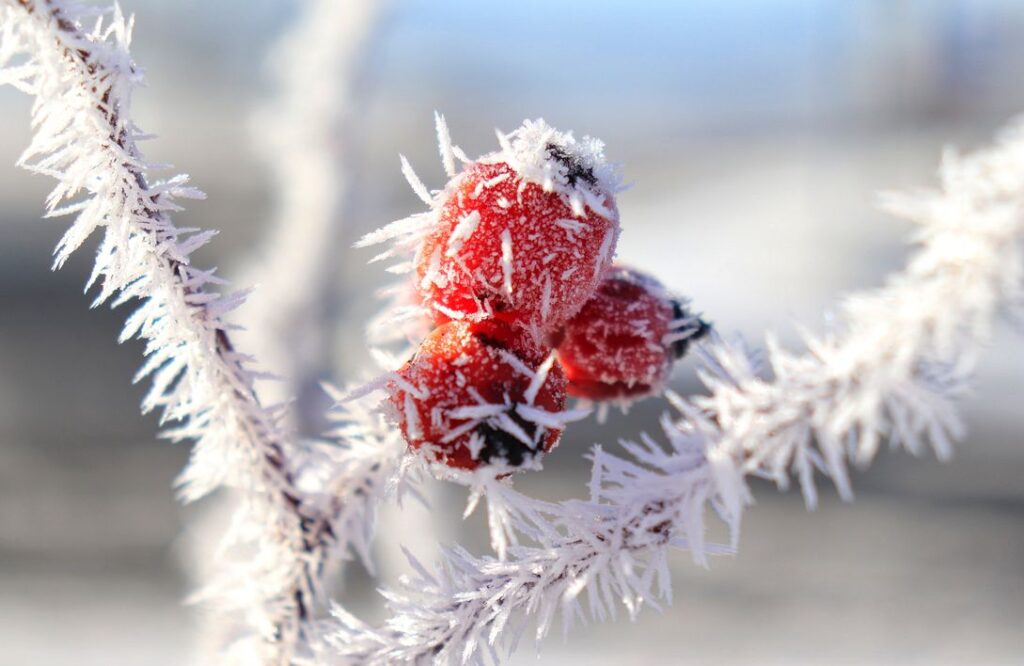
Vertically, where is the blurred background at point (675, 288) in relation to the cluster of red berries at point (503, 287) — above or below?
above

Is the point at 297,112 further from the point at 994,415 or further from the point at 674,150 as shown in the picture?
the point at 674,150

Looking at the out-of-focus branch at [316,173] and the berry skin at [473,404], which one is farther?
the out-of-focus branch at [316,173]

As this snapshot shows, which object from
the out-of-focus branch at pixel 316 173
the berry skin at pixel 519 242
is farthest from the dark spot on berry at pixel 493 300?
the out-of-focus branch at pixel 316 173

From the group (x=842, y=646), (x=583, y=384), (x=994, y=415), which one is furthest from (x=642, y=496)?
(x=994, y=415)

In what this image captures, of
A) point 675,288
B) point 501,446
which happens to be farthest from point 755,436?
point 675,288

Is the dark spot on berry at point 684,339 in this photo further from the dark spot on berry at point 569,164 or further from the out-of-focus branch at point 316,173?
the out-of-focus branch at point 316,173

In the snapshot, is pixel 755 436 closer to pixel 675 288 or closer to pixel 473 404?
pixel 473 404

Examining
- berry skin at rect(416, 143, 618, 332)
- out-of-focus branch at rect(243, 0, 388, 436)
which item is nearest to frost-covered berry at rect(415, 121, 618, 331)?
berry skin at rect(416, 143, 618, 332)

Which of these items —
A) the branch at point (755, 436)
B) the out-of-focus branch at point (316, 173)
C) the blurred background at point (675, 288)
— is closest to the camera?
the branch at point (755, 436)
